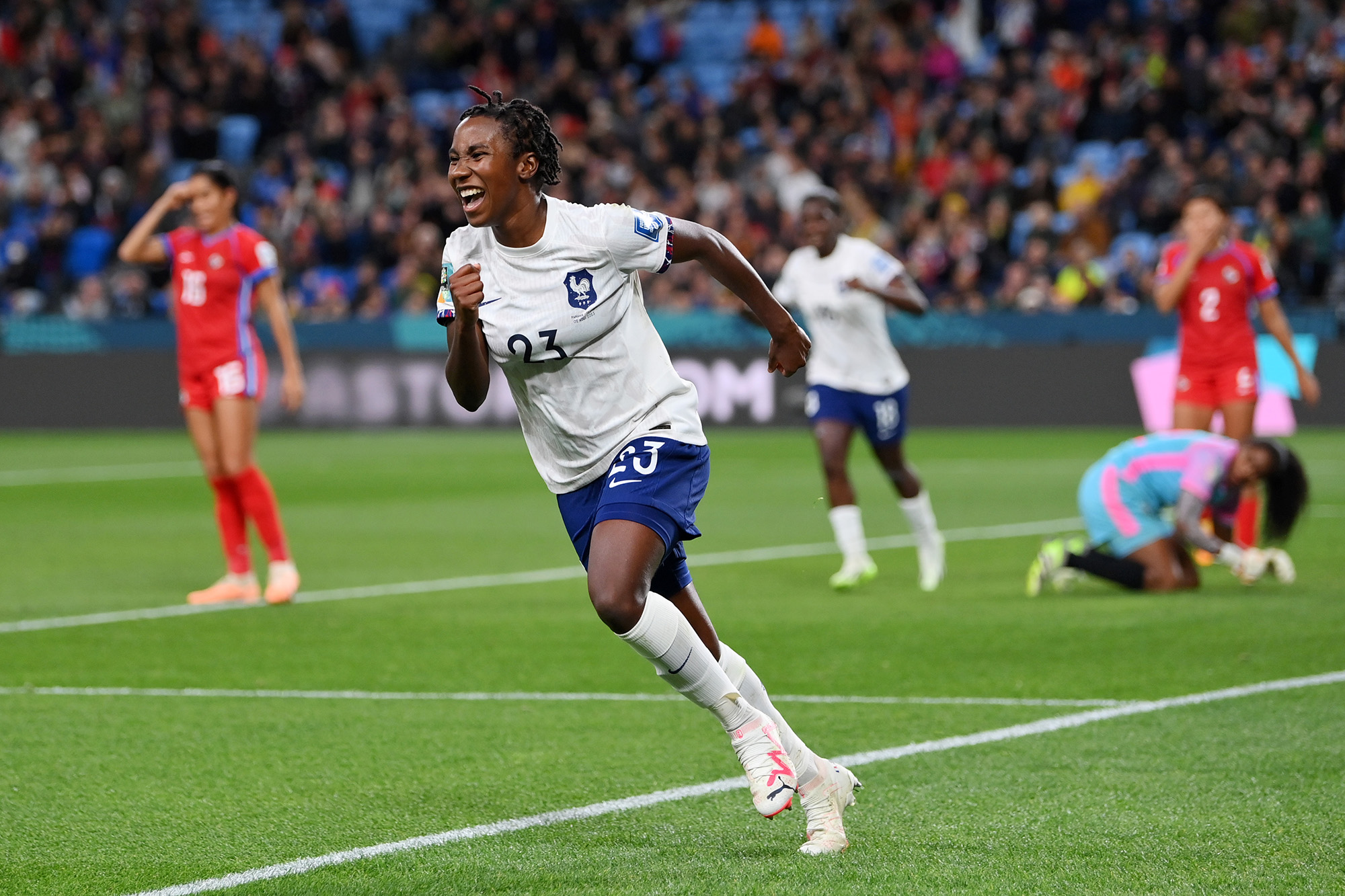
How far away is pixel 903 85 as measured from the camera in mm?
27016

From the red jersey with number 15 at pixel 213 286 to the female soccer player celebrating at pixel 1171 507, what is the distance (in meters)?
4.65

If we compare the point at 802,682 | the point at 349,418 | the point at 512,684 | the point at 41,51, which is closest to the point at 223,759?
the point at 512,684

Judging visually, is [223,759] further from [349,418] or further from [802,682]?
[349,418]

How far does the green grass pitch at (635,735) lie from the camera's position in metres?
4.58

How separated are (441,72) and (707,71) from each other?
4.77 meters

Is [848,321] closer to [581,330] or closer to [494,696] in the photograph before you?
[494,696]

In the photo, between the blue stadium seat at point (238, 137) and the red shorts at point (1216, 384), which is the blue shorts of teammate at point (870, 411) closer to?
the red shorts at point (1216, 384)

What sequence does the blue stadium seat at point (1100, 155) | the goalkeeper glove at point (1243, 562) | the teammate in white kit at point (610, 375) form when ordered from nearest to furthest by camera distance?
the teammate in white kit at point (610, 375) → the goalkeeper glove at point (1243, 562) → the blue stadium seat at point (1100, 155)

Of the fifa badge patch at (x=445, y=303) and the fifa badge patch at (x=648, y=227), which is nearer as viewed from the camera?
the fifa badge patch at (x=445, y=303)

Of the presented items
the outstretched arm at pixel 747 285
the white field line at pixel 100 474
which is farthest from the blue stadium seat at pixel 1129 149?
the outstretched arm at pixel 747 285

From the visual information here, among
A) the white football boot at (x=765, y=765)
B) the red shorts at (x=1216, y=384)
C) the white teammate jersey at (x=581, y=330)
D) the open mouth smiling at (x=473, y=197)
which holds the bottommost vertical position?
the red shorts at (x=1216, y=384)

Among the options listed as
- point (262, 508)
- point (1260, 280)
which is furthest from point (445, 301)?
point (1260, 280)

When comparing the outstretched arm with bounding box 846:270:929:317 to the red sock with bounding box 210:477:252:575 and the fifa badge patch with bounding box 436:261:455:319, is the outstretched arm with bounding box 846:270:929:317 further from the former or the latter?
the fifa badge patch with bounding box 436:261:455:319

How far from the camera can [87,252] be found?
27688mm
